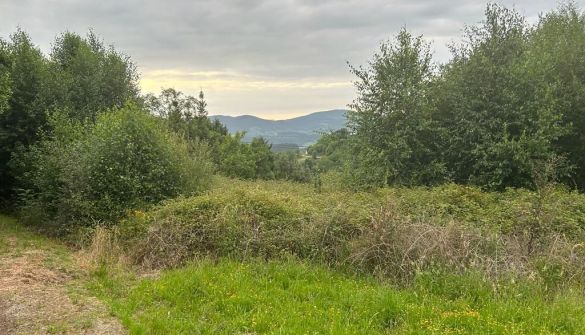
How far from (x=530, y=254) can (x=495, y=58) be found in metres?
10.4

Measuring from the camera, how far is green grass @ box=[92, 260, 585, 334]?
5.65 m

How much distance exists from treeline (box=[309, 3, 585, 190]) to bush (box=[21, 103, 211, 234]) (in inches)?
269

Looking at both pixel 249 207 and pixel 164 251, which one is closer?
pixel 164 251

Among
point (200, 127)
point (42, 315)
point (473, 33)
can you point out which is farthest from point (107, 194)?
point (200, 127)

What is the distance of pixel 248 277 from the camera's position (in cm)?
777

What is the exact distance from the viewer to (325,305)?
6.52m

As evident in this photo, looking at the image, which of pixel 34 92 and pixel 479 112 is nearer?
pixel 479 112

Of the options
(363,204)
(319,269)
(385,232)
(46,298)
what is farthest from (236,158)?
(46,298)

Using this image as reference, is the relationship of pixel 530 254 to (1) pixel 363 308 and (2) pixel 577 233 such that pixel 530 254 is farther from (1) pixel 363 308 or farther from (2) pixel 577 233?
(1) pixel 363 308

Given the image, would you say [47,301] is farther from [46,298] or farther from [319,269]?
[319,269]

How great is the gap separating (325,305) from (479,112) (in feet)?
37.0

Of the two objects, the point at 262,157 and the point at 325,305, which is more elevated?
the point at 262,157

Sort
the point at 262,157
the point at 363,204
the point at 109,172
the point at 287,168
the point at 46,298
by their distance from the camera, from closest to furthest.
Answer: the point at 46,298
the point at 363,204
the point at 109,172
the point at 262,157
the point at 287,168

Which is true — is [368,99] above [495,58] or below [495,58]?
below
